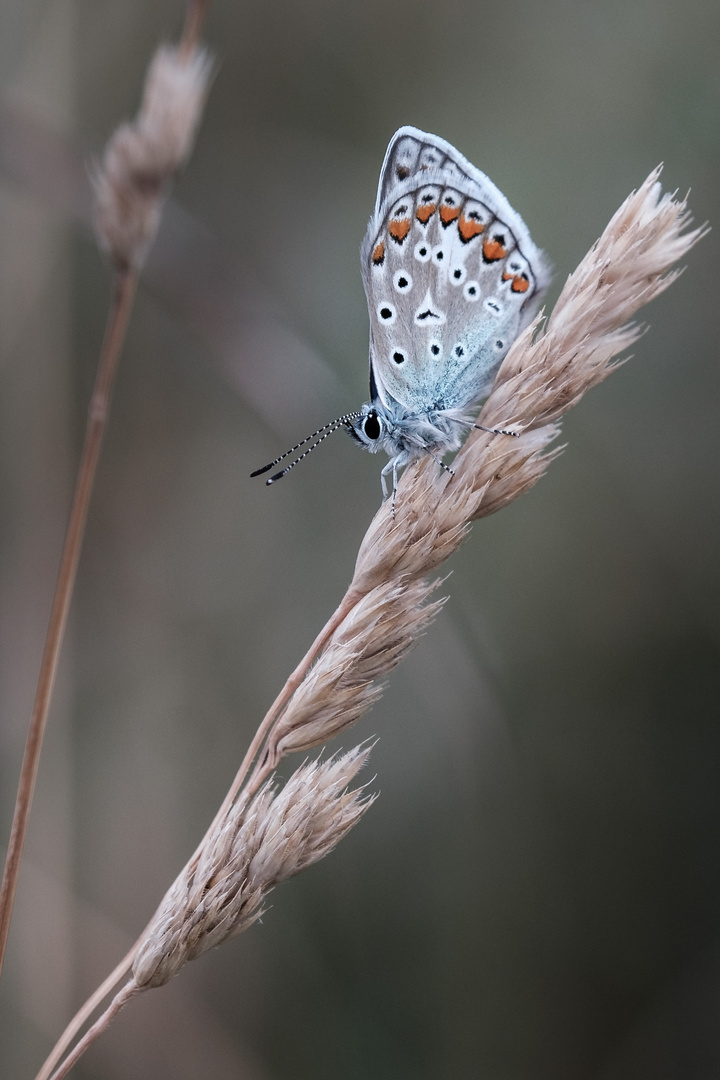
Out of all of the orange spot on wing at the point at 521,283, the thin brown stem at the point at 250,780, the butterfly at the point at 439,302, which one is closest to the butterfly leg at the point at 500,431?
the butterfly at the point at 439,302

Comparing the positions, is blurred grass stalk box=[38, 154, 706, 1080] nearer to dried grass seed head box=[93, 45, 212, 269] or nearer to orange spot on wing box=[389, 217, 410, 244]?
orange spot on wing box=[389, 217, 410, 244]

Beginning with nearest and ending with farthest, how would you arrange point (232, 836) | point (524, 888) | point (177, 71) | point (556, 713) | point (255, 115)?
point (177, 71)
point (232, 836)
point (524, 888)
point (556, 713)
point (255, 115)

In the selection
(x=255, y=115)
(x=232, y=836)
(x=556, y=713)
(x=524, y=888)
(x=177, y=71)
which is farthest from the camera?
(x=255, y=115)

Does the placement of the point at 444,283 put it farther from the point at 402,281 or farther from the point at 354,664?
the point at 354,664

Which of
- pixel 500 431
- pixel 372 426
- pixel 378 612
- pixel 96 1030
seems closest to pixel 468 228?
pixel 372 426

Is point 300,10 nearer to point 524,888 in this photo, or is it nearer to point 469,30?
point 469,30

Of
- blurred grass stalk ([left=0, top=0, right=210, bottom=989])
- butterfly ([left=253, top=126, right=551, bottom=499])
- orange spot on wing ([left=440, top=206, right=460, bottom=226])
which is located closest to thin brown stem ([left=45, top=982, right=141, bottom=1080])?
blurred grass stalk ([left=0, top=0, right=210, bottom=989])

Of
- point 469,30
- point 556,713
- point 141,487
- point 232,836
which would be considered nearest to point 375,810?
point 556,713
